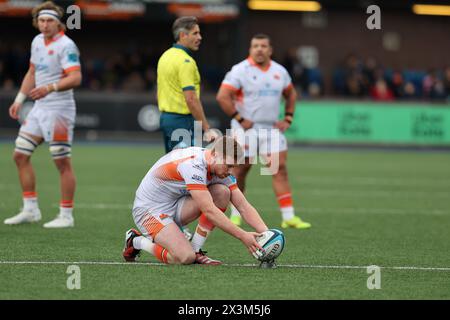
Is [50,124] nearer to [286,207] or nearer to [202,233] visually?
[286,207]

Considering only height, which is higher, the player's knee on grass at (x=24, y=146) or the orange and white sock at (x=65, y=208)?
the player's knee on grass at (x=24, y=146)

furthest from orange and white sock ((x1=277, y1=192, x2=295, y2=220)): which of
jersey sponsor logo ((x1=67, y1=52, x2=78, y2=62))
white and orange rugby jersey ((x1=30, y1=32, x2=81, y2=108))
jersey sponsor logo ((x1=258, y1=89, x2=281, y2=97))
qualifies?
jersey sponsor logo ((x1=67, y1=52, x2=78, y2=62))

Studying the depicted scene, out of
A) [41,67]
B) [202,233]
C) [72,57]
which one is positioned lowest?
[202,233]

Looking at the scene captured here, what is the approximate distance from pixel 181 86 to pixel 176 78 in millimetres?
107

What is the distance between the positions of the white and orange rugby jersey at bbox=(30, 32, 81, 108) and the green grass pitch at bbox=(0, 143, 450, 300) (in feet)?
4.43

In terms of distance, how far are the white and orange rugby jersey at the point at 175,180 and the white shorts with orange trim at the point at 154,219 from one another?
0.03 metres

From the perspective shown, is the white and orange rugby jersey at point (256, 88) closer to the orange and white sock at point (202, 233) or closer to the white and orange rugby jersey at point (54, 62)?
the white and orange rugby jersey at point (54, 62)

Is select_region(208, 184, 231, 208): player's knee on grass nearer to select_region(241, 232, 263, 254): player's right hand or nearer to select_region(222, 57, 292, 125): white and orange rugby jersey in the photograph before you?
select_region(241, 232, 263, 254): player's right hand

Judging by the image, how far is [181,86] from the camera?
10305mm

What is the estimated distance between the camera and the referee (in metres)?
10.2

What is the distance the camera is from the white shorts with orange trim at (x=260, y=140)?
1195 centimetres

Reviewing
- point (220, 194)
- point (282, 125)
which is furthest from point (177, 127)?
point (220, 194)

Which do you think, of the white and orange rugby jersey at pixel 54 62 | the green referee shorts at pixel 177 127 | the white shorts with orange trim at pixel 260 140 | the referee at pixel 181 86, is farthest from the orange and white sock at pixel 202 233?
the white shorts with orange trim at pixel 260 140
